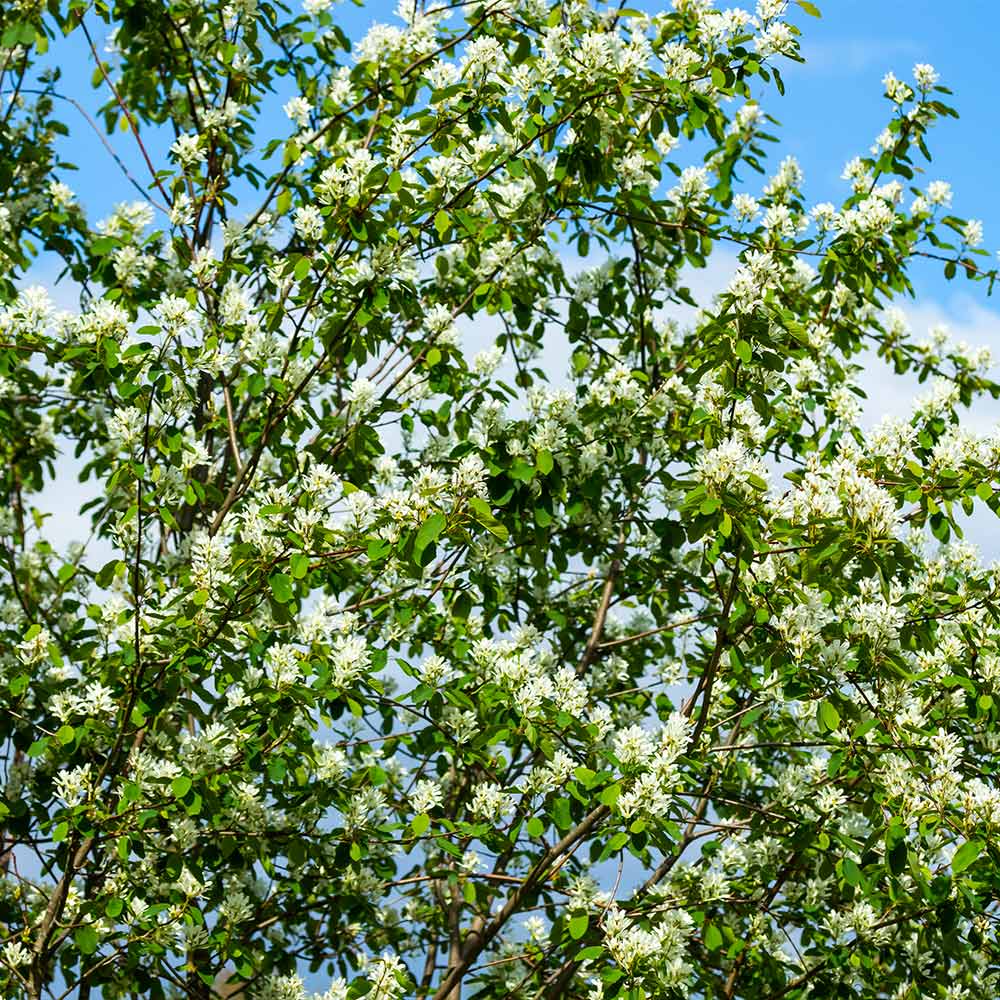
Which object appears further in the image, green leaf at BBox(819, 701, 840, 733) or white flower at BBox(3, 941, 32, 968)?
white flower at BBox(3, 941, 32, 968)

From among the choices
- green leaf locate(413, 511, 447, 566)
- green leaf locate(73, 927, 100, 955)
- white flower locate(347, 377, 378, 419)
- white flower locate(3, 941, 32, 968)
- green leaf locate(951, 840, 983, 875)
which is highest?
white flower locate(347, 377, 378, 419)

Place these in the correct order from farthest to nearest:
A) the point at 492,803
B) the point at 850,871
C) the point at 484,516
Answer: the point at 492,803 → the point at 850,871 → the point at 484,516

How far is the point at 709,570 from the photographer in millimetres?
5500

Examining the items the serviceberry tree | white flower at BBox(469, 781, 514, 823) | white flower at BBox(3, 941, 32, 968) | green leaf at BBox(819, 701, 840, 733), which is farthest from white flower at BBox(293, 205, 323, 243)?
white flower at BBox(3, 941, 32, 968)

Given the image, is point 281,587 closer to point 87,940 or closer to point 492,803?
point 492,803

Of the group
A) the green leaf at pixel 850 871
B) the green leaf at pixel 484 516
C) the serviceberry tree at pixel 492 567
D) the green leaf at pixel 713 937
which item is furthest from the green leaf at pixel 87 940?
→ the green leaf at pixel 850 871

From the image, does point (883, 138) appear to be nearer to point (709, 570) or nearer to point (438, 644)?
point (709, 570)

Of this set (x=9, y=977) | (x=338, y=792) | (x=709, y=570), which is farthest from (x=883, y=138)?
(x=9, y=977)

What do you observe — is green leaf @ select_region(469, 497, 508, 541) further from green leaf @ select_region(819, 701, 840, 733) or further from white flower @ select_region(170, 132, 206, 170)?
white flower @ select_region(170, 132, 206, 170)

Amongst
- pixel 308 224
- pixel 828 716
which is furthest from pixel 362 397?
pixel 828 716

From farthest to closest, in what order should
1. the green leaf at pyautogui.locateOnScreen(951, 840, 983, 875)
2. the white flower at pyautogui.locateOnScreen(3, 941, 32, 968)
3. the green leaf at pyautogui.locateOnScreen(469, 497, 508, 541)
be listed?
the white flower at pyautogui.locateOnScreen(3, 941, 32, 968)
the green leaf at pyautogui.locateOnScreen(469, 497, 508, 541)
the green leaf at pyautogui.locateOnScreen(951, 840, 983, 875)

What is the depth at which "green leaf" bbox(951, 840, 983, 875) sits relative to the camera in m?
3.96

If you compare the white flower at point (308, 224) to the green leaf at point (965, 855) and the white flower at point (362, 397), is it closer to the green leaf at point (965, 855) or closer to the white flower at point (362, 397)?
the white flower at point (362, 397)

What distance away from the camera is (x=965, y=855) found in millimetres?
3980
